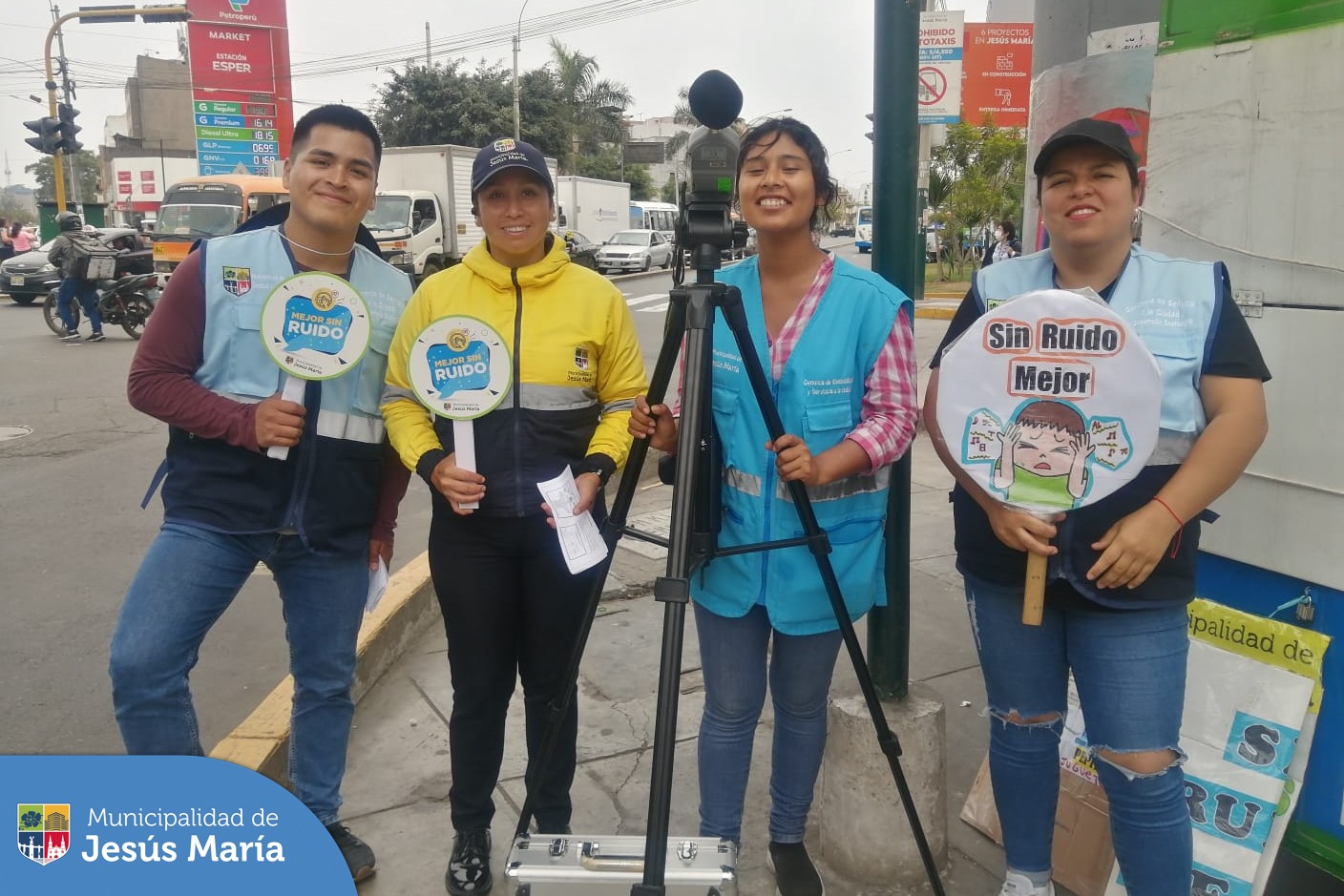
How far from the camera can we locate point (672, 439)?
7.16 ft

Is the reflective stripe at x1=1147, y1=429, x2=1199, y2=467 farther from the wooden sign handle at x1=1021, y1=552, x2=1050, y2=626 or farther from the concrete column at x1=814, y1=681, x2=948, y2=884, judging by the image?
the concrete column at x1=814, y1=681, x2=948, y2=884

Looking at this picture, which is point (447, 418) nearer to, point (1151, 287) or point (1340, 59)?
point (1151, 287)

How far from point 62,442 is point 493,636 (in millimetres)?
6872

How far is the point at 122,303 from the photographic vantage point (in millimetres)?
13172

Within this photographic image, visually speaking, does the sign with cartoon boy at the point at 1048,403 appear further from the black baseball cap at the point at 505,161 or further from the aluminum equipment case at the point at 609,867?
the black baseball cap at the point at 505,161

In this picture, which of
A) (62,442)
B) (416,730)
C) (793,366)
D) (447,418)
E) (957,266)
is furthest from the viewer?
(957,266)

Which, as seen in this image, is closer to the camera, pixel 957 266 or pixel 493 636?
pixel 493 636

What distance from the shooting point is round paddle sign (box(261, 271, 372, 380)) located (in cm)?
212

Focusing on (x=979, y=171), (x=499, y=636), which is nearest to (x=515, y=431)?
(x=499, y=636)

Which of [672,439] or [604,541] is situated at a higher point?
[672,439]

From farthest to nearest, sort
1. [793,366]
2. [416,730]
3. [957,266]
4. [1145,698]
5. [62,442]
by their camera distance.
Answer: [957,266] < [62,442] < [416,730] < [793,366] < [1145,698]

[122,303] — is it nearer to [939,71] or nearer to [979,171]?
[939,71]

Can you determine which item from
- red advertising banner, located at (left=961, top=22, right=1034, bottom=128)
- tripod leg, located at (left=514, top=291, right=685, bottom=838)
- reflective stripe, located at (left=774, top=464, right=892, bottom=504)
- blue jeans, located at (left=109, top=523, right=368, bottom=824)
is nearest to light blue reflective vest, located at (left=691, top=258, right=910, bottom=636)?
reflective stripe, located at (left=774, top=464, right=892, bottom=504)

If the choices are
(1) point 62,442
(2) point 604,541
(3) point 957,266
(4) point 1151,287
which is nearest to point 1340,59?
(4) point 1151,287
